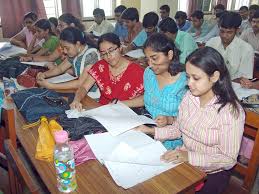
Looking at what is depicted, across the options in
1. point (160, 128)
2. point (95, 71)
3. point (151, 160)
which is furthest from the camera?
point (95, 71)

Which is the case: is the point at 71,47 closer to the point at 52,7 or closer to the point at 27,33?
the point at 27,33

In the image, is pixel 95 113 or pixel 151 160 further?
pixel 95 113

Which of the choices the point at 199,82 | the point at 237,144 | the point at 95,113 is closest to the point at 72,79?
the point at 95,113

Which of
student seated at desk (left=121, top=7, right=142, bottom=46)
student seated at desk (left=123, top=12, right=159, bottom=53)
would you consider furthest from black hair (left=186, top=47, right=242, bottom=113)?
student seated at desk (left=121, top=7, right=142, bottom=46)

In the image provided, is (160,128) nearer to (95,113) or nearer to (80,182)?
(95,113)

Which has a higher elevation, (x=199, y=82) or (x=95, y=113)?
(x=199, y=82)

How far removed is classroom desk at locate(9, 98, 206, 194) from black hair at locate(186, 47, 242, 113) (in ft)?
1.22

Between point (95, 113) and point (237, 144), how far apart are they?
0.76 metres

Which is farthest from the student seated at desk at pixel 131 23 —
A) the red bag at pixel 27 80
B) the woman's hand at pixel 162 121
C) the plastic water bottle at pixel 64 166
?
the plastic water bottle at pixel 64 166

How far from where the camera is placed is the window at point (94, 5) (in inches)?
232

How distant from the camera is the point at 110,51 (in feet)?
6.29

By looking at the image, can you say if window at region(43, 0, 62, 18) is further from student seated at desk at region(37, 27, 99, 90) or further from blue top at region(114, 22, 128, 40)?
student seated at desk at region(37, 27, 99, 90)

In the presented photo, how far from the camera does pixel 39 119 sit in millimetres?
1557

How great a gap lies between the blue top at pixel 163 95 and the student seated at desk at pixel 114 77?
4.1 inches
